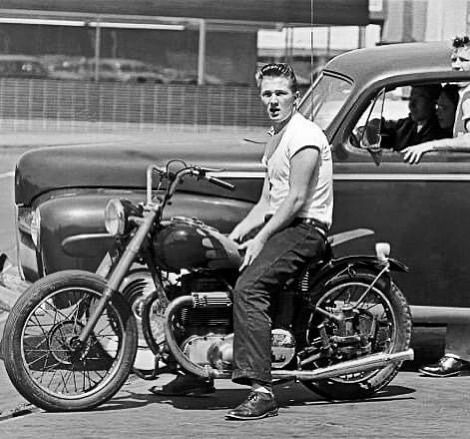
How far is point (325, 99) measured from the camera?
8344mm

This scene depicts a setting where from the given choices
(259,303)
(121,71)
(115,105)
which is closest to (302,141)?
(259,303)

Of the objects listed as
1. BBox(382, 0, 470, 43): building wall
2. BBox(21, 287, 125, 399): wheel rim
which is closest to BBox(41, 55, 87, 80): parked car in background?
BBox(382, 0, 470, 43): building wall

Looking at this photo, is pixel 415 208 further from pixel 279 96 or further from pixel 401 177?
pixel 279 96

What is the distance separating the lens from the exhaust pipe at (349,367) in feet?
23.1

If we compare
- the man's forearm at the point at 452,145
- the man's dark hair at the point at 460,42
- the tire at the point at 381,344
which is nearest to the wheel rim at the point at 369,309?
the tire at the point at 381,344

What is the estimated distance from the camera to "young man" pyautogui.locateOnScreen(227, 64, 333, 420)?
684 centimetres

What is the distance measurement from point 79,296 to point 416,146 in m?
2.10

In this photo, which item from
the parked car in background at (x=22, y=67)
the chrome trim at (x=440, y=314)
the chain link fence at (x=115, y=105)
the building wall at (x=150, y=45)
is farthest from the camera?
the parked car in background at (x=22, y=67)

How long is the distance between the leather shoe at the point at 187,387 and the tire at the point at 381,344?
54cm

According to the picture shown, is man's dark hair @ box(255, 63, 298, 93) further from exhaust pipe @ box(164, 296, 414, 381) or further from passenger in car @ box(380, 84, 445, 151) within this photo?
passenger in car @ box(380, 84, 445, 151)

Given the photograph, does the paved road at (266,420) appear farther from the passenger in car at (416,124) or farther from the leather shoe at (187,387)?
the passenger in car at (416,124)

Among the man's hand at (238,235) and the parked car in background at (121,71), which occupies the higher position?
the parked car in background at (121,71)

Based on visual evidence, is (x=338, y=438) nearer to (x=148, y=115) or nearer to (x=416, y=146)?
(x=416, y=146)

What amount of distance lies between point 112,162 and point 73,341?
162cm
